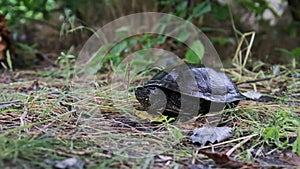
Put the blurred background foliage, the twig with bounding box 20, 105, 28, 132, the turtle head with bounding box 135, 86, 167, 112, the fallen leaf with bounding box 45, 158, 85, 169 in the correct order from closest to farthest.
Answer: the fallen leaf with bounding box 45, 158, 85, 169 → the twig with bounding box 20, 105, 28, 132 → the turtle head with bounding box 135, 86, 167, 112 → the blurred background foliage

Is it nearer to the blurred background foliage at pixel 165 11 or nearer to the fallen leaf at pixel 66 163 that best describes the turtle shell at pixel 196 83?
the fallen leaf at pixel 66 163

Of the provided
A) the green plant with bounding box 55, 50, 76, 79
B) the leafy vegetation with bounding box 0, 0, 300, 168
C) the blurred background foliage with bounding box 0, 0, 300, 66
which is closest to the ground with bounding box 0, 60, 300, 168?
the leafy vegetation with bounding box 0, 0, 300, 168

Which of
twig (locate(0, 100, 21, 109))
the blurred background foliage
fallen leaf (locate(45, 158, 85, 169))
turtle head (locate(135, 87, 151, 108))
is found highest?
the blurred background foliage

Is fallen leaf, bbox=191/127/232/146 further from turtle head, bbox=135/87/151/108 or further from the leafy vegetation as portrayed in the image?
turtle head, bbox=135/87/151/108

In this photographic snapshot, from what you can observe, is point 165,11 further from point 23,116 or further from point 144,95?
point 23,116

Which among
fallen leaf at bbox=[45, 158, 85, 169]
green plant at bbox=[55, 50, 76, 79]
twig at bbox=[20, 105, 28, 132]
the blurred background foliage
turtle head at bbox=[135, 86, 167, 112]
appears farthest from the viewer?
the blurred background foliage

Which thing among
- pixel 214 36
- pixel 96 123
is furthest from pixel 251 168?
pixel 214 36

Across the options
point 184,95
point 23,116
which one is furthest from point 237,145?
point 23,116

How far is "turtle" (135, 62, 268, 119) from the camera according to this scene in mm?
1503

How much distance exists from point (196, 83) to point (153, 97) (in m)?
0.19

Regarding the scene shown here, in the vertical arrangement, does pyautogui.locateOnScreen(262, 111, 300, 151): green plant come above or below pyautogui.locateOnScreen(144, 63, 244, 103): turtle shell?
below

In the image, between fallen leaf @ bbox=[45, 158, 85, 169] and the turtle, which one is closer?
fallen leaf @ bbox=[45, 158, 85, 169]

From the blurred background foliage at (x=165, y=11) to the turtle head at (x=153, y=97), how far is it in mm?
1268

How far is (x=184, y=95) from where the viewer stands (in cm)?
151
